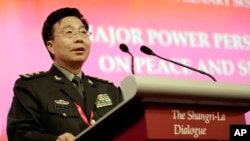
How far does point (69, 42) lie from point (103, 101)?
0.29 m

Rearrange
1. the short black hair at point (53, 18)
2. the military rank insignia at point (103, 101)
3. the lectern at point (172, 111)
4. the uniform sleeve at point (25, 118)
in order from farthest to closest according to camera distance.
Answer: the short black hair at point (53, 18) < the military rank insignia at point (103, 101) < the uniform sleeve at point (25, 118) < the lectern at point (172, 111)

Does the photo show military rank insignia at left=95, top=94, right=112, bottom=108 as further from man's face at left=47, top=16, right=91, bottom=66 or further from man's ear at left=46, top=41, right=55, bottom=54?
man's ear at left=46, top=41, right=55, bottom=54

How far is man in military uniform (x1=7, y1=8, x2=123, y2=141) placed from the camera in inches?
84.8

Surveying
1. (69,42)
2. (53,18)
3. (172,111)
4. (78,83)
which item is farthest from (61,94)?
(172,111)

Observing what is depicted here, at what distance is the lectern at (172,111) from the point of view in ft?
4.68

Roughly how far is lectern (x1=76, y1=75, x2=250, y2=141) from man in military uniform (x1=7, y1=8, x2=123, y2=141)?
43 cm

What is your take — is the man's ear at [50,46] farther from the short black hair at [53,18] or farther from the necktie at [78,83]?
the necktie at [78,83]

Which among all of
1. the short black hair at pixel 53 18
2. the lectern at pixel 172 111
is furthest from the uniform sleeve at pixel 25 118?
the lectern at pixel 172 111

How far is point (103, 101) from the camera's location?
239 centimetres

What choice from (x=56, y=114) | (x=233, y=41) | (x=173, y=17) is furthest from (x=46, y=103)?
(x=233, y=41)

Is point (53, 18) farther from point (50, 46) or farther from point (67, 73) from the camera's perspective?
point (67, 73)

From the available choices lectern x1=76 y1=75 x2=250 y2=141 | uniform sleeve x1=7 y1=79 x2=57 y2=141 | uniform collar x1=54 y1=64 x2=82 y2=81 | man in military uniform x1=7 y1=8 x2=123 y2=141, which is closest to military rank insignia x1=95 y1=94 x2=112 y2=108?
man in military uniform x1=7 y1=8 x2=123 y2=141

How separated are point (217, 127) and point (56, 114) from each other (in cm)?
83

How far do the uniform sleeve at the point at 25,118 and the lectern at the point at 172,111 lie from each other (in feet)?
1.67
